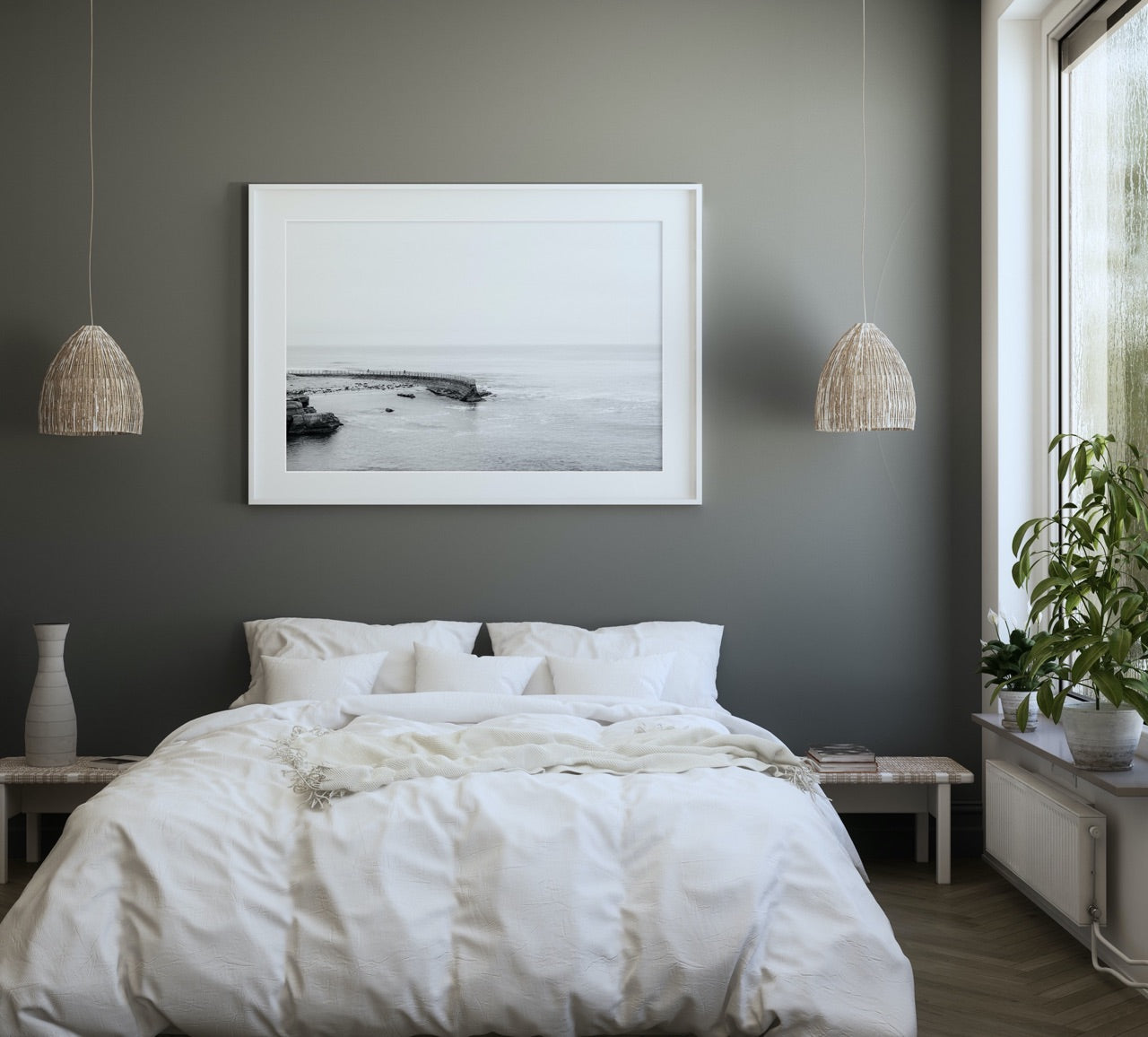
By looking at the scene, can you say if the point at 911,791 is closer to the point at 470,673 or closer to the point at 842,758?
the point at 842,758

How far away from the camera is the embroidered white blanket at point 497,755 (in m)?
2.83

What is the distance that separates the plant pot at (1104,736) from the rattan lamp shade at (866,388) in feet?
4.32

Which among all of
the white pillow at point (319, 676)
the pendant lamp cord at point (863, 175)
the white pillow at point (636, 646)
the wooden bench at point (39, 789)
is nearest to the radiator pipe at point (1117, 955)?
the white pillow at point (636, 646)

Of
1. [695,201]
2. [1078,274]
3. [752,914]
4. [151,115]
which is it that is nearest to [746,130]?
[695,201]

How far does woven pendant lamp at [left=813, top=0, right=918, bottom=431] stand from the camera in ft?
13.2

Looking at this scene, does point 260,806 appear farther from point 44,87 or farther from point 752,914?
point 44,87

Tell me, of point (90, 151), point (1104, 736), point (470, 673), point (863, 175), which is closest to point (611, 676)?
point (470, 673)

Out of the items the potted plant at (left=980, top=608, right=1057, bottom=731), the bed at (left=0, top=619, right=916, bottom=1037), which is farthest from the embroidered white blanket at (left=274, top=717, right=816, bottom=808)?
the potted plant at (left=980, top=608, right=1057, bottom=731)

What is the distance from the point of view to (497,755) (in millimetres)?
2973

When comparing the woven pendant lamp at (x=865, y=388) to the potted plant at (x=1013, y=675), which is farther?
the woven pendant lamp at (x=865, y=388)

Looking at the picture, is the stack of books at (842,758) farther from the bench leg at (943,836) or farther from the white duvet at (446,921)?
the white duvet at (446,921)

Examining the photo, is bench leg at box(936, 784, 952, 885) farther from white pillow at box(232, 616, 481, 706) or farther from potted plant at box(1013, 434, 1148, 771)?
white pillow at box(232, 616, 481, 706)

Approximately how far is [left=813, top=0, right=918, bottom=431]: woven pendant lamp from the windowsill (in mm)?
1152

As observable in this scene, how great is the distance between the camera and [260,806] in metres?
2.73
